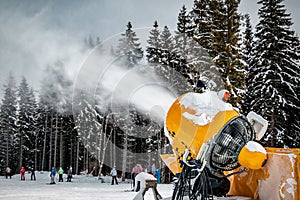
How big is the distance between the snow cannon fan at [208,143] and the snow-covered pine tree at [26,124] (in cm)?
5522

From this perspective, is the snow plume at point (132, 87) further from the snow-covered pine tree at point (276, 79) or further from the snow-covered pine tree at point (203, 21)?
the snow-covered pine tree at point (276, 79)

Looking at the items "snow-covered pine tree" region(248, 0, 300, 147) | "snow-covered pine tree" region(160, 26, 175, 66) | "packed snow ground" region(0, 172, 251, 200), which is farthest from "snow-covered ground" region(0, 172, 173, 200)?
"snow-covered pine tree" region(248, 0, 300, 147)

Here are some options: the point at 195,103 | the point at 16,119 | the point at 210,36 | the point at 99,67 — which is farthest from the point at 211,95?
the point at 16,119

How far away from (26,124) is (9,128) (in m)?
3.12

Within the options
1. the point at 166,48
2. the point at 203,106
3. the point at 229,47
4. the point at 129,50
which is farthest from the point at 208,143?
the point at 229,47

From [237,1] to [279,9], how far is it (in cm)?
309

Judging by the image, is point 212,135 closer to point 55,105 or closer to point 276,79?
point 276,79

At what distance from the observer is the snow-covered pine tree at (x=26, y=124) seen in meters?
56.2

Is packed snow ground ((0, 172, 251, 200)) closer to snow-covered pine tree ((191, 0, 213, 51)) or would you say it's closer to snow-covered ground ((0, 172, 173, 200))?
snow-covered ground ((0, 172, 173, 200))

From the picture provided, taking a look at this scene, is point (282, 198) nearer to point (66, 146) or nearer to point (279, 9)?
point (279, 9)

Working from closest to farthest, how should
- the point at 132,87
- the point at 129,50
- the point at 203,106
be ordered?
the point at 203,106 → the point at 132,87 → the point at 129,50

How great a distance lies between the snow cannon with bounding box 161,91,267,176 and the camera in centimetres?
401

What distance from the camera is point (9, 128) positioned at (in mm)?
57375

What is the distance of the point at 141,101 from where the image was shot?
16.2 ft
